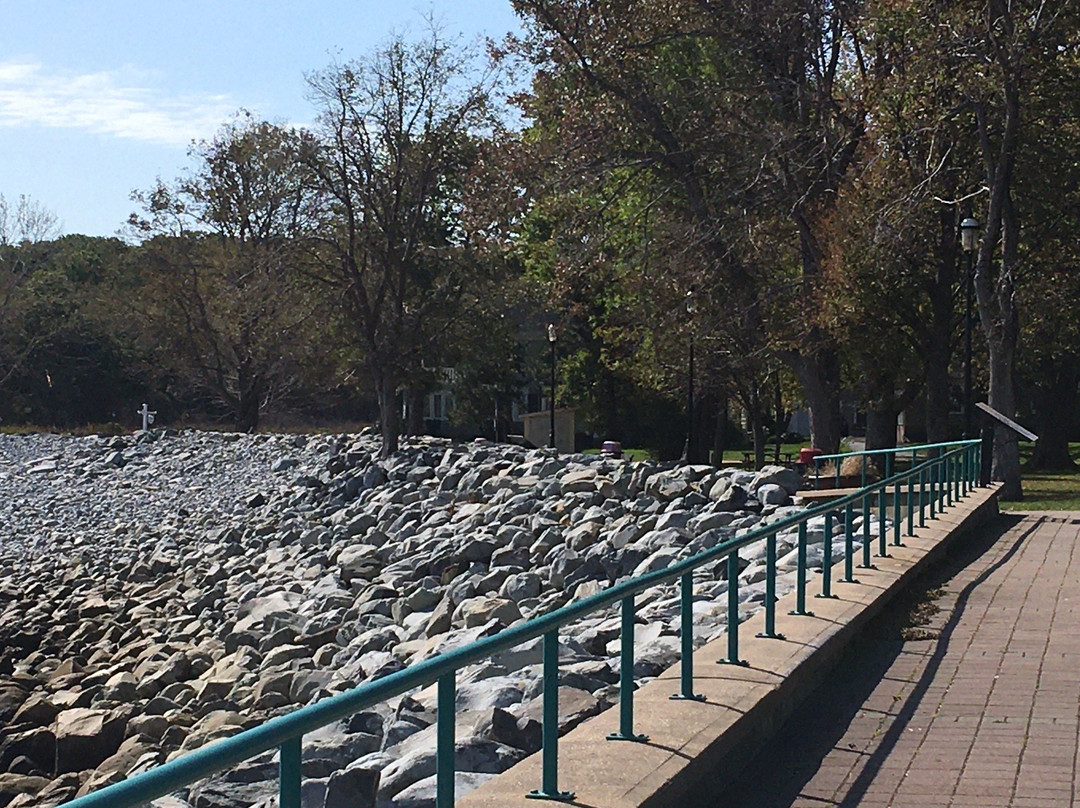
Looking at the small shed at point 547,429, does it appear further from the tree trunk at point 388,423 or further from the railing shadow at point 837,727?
the railing shadow at point 837,727

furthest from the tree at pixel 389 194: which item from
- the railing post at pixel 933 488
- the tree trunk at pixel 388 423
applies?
the railing post at pixel 933 488

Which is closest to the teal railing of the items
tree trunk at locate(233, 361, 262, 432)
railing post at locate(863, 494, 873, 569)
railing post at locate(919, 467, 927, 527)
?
railing post at locate(863, 494, 873, 569)

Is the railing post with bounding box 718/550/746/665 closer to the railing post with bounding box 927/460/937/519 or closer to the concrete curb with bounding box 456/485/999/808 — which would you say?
the concrete curb with bounding box 456/485/999/808

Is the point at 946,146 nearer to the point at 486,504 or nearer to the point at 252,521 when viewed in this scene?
the point at 486,504

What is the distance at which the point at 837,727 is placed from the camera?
7.68 m

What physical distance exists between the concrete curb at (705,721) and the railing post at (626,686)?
72 mm

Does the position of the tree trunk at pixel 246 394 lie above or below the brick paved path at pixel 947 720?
above

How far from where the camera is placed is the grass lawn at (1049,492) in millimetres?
23502

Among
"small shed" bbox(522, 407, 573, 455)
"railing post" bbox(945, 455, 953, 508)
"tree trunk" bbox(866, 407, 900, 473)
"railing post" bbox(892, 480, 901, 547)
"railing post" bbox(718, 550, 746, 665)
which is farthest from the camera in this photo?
"small shed" bbox(522, 407, 573, 455)

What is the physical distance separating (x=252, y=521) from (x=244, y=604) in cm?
760

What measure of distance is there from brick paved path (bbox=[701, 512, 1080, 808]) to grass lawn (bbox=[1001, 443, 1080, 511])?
38.8ft

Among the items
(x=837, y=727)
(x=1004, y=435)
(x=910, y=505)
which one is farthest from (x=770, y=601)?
(x=1004, y=435)

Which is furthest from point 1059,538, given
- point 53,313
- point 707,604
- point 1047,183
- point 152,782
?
point 53,313

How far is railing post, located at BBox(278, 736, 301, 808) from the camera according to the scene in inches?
147
